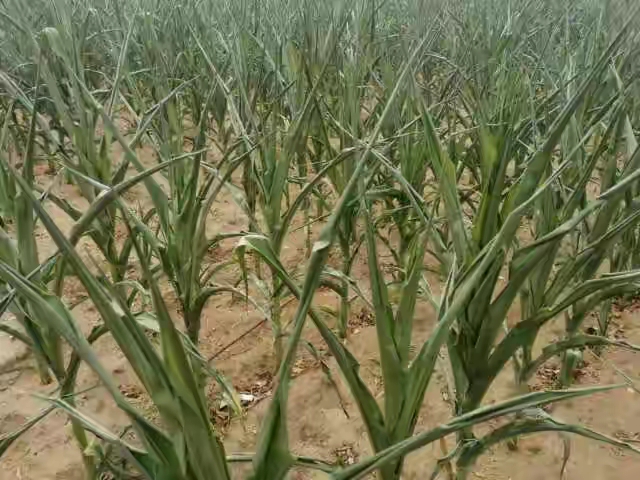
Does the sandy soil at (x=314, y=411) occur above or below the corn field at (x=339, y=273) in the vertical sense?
below

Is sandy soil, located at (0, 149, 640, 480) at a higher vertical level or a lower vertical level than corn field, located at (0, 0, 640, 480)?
lower

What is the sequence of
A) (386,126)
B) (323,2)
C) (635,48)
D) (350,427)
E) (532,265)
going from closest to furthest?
(532,265) < (635,48) < (350,427) < (386,126) < (323,2)

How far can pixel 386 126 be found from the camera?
1545 mm

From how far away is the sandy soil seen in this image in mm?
1005

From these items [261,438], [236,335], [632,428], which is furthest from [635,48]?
[236,335]

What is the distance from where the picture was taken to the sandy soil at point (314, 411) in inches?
39.6

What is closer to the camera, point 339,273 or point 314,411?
point 339,273

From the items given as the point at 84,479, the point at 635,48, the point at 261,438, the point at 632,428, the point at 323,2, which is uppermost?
the point at 323,2

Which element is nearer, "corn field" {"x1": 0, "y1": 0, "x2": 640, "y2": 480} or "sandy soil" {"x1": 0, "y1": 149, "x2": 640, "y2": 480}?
"corn field" {"x1": 0, "y1": 0, "x2": 640, "y2": 480}

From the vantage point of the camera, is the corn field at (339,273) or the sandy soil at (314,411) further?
the sandy soil at (314,411)

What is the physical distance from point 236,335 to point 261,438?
0.94 m

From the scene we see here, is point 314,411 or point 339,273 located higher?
point 339,273

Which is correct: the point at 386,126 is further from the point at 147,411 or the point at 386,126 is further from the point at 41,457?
the point at 41,457

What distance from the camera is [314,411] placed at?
46.1 inches
